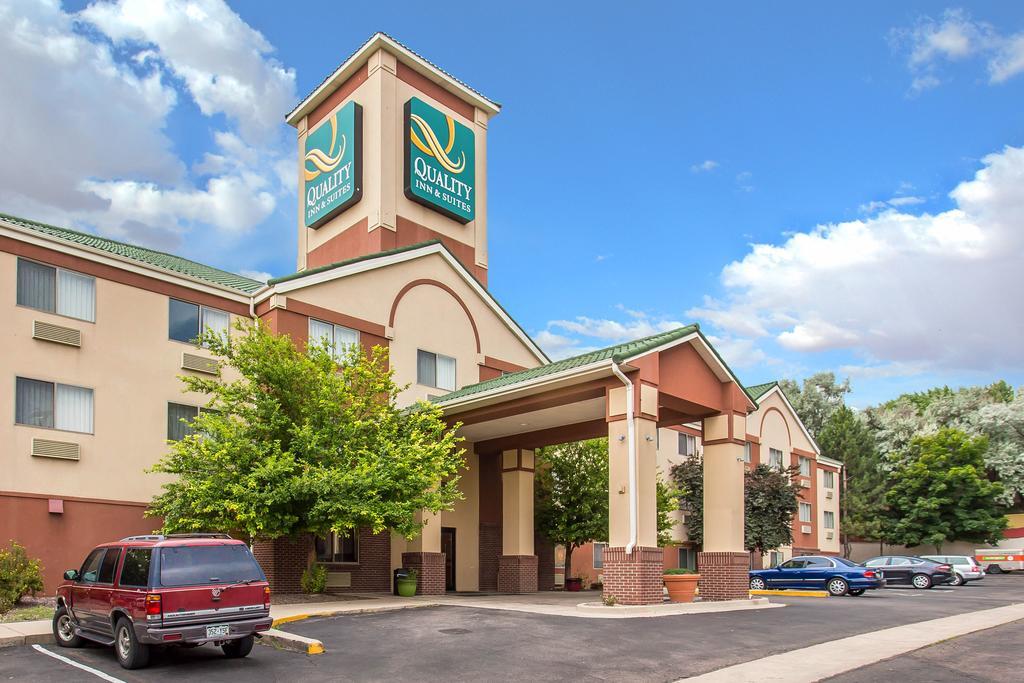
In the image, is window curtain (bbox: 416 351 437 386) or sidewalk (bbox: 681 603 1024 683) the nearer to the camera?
sidewalk (bbox: 681 603 1024 683)

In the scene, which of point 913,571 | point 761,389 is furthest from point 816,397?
point 913,571

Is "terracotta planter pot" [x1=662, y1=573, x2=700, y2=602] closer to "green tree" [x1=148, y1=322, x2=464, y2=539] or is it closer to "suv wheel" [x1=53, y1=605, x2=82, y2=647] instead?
"green tree" [x1=148, y1=322, x2=464, y2=539]

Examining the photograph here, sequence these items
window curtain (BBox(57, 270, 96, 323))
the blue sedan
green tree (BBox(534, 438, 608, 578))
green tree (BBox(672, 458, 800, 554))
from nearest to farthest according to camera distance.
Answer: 1. window curtain (BBox(57, 270, 96, 323))
2. the blue sedan
3. green tree (BBox(534, 438, 608, 578))
4. green tree (BBox(672, 458, 800, 554))

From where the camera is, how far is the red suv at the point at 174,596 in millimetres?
12680

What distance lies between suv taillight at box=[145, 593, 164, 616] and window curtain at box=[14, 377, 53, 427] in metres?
10.9

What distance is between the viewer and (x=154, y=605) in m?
12.6

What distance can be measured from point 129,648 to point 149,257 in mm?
16502

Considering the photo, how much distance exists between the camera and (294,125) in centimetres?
3956

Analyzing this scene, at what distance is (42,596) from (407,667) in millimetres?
11786

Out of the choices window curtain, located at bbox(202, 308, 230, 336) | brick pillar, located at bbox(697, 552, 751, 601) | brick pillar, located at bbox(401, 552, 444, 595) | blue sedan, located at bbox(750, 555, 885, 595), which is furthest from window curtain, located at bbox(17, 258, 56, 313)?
blue sedan, located at bbox(750, 555, 885, 595)

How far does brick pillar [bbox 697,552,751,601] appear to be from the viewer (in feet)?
81.3

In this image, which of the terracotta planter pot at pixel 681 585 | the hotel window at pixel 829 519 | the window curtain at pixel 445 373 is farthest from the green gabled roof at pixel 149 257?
the hotel window at pixel 829 519

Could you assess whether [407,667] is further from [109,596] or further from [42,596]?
[42,596]

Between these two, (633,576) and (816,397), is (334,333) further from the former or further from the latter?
(816,397)
